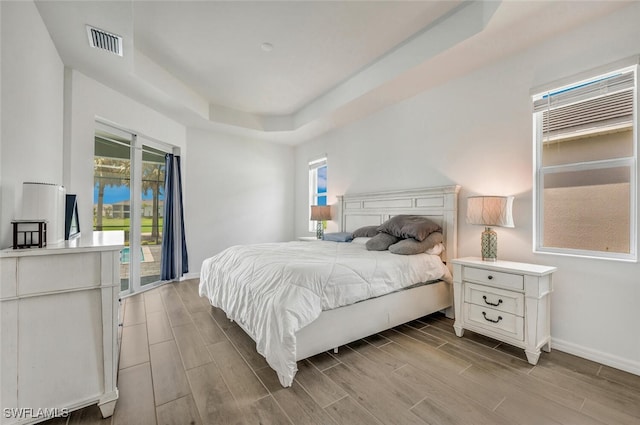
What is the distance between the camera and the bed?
5.76ft

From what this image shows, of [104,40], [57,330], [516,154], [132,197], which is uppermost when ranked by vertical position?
[104,40]

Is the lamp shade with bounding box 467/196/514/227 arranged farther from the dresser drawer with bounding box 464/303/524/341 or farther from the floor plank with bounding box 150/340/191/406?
the floor plank with bounding box 150/340/191/406

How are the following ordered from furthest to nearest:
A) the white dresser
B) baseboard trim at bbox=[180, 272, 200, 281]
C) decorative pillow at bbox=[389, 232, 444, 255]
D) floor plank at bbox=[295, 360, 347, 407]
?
baseboard trim at bbox=[180, 272, 200, 281] → decorative pillow at bbox=[389, 232, 444, 255] → floor plank at bbox=[295, 360, 347, 407] → the white dresser

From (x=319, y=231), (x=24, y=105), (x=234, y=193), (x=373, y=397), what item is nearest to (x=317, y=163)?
(x=319, y=231)

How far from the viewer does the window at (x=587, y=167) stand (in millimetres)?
1999

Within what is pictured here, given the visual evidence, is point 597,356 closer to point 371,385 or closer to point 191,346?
point 371,385

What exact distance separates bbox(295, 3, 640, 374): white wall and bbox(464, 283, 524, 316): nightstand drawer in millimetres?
494

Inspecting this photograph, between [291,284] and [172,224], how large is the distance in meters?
3.16

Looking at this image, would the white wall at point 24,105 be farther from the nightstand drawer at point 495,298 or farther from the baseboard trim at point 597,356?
the baseboard trim at point 597,356

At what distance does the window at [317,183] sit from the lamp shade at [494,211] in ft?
10.0

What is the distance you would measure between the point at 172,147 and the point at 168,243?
158 cm

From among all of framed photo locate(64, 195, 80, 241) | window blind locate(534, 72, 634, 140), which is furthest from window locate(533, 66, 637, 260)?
framed photo locate(64, 195, 80, 241)

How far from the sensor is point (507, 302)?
2.14 m

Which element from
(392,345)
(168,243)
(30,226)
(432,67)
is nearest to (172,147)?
(168,243)
